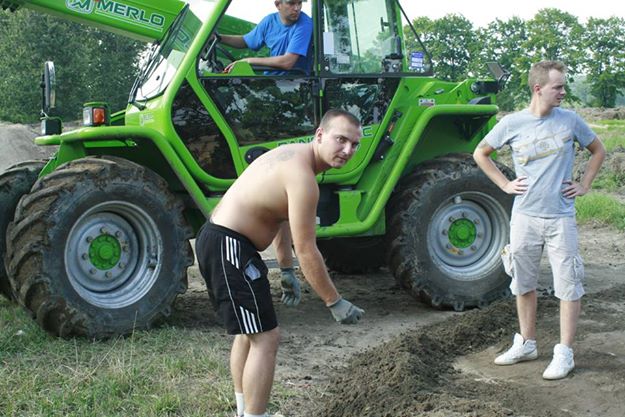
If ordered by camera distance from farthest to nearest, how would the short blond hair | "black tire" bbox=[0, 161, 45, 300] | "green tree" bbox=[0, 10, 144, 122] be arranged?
"green tree" bbox=[0, 10, 144, 122] → "black tire" bbox=[0, 161, 45, 300] → the short blond hair

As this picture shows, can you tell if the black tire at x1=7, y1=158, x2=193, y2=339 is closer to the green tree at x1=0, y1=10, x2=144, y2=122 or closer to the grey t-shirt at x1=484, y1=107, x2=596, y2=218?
the grey t-shirt at x1=484, y1=107, x2=596, y2=218

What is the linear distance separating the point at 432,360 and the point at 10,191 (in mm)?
3739

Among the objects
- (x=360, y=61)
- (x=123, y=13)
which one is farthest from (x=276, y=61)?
(x=123, y=13)

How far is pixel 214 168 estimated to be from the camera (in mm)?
6500

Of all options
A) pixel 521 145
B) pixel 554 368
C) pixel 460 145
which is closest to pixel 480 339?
pixel 554 368

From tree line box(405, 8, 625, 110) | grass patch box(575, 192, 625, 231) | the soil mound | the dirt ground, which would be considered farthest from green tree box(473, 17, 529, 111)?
the dirt ground

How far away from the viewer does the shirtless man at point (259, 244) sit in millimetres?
3994

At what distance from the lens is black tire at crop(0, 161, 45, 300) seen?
6641mm

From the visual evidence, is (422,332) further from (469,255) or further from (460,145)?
(460,145)

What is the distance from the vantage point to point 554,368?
16.3ft

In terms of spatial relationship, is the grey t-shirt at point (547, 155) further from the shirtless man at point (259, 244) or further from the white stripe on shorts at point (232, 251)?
the white stripe on shorts at point (232, 251)

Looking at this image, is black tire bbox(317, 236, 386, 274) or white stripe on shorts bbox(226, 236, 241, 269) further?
black tire bbox(317, 236, 386, 274)

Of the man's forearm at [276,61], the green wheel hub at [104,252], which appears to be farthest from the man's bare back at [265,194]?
the man's forearm at [276,61]

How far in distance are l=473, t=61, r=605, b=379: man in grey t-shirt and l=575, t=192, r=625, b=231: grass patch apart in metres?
6.43
